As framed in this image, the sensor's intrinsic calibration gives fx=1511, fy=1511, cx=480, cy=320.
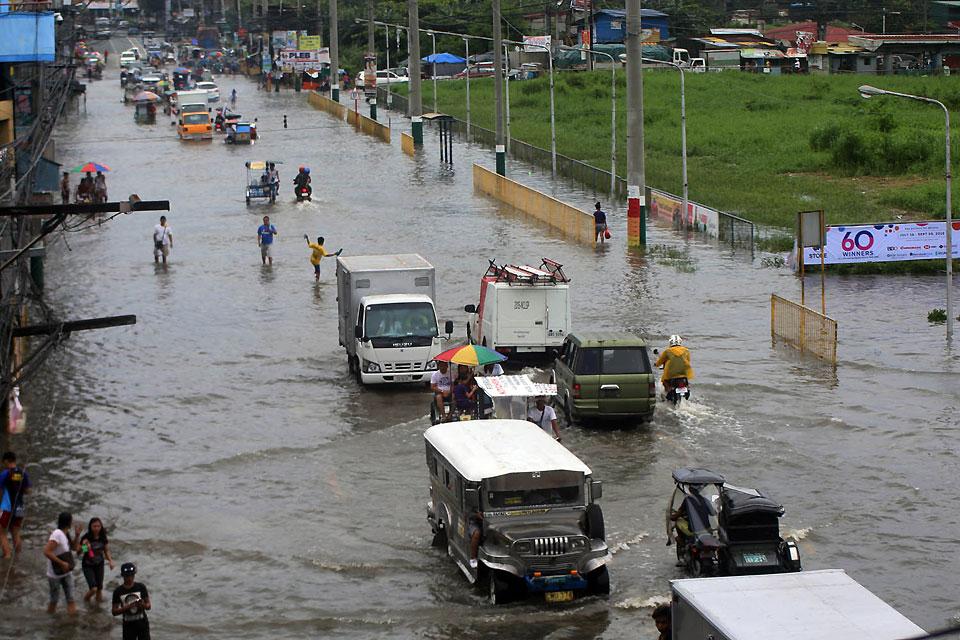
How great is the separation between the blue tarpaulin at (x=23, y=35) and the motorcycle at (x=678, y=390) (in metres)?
19.3

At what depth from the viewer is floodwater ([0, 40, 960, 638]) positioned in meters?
18.9

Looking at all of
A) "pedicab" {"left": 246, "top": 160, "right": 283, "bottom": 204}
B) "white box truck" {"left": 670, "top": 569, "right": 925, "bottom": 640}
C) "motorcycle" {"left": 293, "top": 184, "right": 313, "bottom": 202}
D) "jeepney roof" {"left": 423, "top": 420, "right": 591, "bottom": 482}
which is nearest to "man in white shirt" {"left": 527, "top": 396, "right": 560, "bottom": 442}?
"jeepney roof" {"left": 423, "top": 420, "right": 591, "bottom": 482}

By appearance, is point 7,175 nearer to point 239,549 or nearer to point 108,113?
point 239,549

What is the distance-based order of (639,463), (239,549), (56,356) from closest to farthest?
(239,549)
(639,463)
(56,356)

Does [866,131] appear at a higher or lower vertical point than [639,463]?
higher

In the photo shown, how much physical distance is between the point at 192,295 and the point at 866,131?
41327mm

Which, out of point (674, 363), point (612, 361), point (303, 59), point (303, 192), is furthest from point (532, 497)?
point (303, 59)

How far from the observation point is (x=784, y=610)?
13.1 m

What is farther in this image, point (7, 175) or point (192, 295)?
point (192, 295)

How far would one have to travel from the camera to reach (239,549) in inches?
827

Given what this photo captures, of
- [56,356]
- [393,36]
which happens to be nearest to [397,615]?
[56,356]

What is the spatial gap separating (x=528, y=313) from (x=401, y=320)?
2725 mm

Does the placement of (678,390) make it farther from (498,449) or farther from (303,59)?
(303,59)

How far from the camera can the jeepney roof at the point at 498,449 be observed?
17984 millimetres
